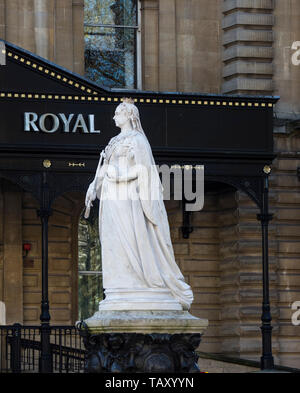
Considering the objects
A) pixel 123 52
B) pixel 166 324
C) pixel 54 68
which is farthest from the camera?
pixel 123 52

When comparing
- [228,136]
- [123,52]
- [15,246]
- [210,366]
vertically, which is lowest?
[210,366]

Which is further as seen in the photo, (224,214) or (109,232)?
(224,214)

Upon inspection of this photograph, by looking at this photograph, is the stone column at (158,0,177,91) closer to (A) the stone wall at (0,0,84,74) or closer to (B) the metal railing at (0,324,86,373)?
(A) the stone wall at (0,0,84,74)

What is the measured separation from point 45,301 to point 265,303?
4.35 meters

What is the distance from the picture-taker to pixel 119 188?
1762 centimetres

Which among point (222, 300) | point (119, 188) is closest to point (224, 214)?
point (222, 300)

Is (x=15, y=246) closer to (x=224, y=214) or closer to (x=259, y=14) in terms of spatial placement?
(x=224, y=214)

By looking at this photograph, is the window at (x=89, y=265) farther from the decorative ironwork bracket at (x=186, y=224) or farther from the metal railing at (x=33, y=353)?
the metal railing at (x=33, y=353)

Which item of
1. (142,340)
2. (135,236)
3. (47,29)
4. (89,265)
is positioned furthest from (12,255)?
(142,340)

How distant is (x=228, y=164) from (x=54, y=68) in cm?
397

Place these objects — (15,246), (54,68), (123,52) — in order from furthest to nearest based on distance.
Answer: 1. (123,52)
2. (15,246)
3. (54,68)

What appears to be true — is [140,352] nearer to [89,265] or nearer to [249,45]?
[89,265]

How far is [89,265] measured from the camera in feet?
101

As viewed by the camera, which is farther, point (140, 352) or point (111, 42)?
point (111, 42)
